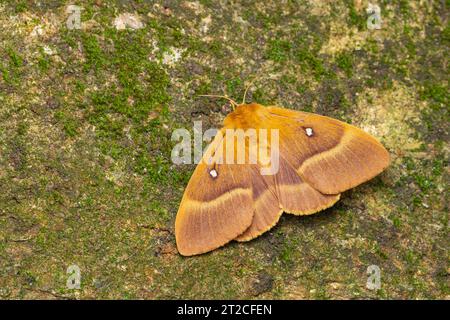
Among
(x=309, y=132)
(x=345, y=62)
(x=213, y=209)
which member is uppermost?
(x=345, y=62)

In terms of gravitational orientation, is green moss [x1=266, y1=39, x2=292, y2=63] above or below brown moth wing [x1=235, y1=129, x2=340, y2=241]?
above

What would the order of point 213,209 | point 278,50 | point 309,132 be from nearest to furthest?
1. point 213,209
2. point 309,132
3. point 278,50

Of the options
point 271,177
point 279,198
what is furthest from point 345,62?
point 279,198

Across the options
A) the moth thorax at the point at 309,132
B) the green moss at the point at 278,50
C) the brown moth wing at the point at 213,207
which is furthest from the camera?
the green moss at the point at 278,50

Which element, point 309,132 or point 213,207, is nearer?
point 213,207

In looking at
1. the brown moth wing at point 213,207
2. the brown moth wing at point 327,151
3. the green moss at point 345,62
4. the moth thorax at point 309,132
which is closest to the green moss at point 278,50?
the green moss at point 345,62

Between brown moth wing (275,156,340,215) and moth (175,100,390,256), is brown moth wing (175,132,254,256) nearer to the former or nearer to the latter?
moth (175,100,390,256)

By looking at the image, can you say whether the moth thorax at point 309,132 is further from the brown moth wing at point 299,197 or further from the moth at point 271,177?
the brown moth wing at point 299,197

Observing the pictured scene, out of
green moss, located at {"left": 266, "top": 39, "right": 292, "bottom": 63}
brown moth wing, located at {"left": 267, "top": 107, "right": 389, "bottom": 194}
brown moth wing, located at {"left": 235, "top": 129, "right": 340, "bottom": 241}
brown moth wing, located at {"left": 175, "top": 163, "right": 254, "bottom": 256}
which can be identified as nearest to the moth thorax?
brown moth wing, located at {"left": 267, "top": 107, "right": 389, "bottom": 194}

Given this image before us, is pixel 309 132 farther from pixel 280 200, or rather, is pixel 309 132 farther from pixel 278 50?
pixel 278 50
